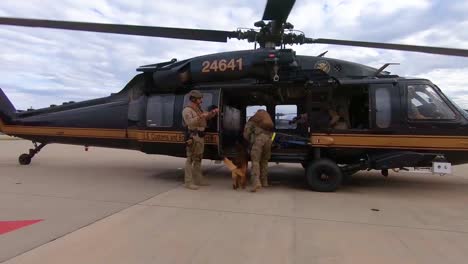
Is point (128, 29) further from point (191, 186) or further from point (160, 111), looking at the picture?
point (191, 186)

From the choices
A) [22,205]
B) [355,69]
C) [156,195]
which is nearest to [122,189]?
[156,195]

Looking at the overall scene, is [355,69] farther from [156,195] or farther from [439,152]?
[156,195]

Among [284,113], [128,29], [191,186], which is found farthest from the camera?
[284,113]

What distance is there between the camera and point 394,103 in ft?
21.0

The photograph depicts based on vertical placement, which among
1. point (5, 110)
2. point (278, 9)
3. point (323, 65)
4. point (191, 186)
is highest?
point (278, 9)

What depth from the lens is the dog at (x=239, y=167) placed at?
21.8ft

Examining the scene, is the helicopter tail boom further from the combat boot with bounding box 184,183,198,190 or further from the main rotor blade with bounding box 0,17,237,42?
the combat boot with bounding box 184,183,198,190

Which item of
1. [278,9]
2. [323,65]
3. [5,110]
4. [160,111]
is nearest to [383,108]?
[323,65]

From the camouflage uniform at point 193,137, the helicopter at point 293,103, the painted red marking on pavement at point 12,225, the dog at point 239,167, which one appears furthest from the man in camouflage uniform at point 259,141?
the painted red marking on pavement at point 12,225

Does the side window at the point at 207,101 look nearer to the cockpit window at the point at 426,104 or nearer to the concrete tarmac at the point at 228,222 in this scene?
the concrete tarmac at the point at 228,222

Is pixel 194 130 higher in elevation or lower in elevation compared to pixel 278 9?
lower

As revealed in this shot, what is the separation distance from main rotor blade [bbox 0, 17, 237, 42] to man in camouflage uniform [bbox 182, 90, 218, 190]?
3.57 feet

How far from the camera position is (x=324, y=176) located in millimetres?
6461

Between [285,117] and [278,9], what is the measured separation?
414cm
